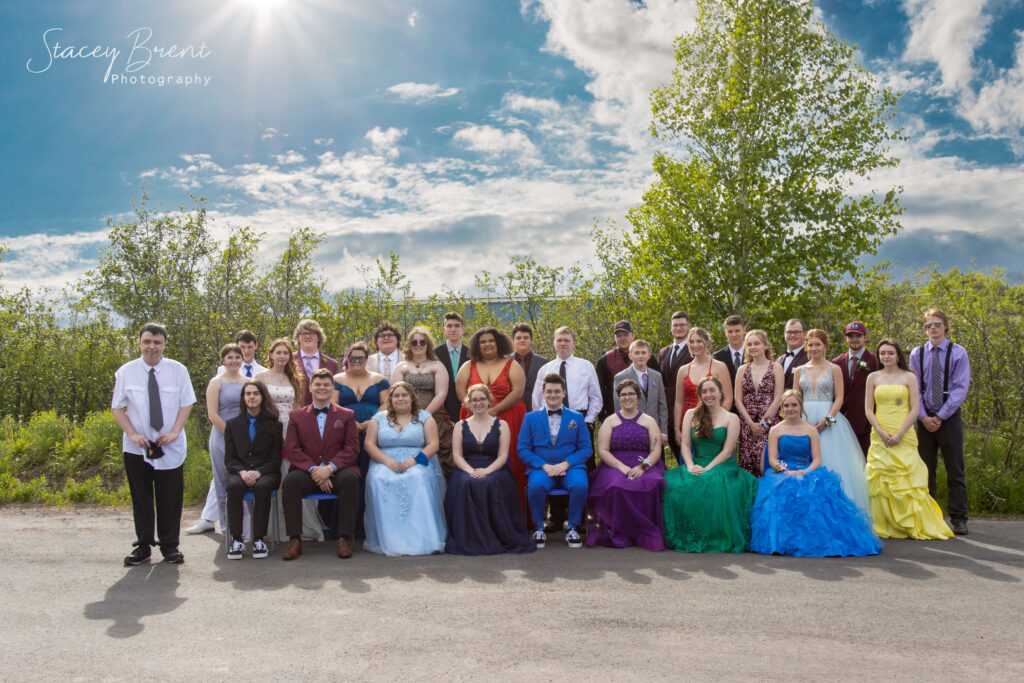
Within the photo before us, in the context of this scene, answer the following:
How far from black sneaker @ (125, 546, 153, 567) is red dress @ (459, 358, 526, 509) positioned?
10.2ft

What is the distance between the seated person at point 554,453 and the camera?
7145 mm

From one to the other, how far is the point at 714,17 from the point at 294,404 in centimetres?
1633

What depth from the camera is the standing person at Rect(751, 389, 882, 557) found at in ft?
21.6

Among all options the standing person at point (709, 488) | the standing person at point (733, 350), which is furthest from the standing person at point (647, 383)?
the standing person at point (733, 350)

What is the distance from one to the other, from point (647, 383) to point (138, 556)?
16.4 feet

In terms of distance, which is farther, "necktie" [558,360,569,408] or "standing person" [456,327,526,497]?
"necktie" [558,360,569,408]

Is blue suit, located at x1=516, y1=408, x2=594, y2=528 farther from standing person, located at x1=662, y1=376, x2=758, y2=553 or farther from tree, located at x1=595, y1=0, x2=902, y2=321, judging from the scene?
tree, located at x1=595, y1=0, x2=902, y2=321

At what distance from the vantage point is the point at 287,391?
24.6ft

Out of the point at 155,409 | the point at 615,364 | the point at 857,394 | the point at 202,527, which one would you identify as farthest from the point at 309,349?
the point at 857,394

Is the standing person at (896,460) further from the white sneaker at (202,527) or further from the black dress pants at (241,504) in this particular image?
the white sneaker at (202,527)

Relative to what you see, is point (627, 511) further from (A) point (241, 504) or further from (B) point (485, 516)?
(A) point (241, 504)

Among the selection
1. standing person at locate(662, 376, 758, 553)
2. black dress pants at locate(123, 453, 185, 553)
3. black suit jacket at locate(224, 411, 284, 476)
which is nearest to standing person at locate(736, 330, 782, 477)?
standing person at locate(662, 376, 758, 553)

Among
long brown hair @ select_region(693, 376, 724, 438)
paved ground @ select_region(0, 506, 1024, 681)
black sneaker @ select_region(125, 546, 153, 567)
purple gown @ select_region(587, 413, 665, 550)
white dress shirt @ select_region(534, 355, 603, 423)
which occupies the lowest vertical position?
paved ground @ select_region(0, 506, 1024, 681)

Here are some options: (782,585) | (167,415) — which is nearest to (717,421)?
(782,585)
